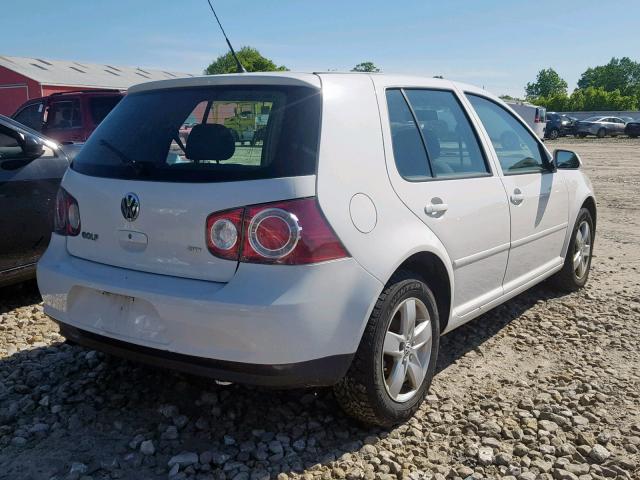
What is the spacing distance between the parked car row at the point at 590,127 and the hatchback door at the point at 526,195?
125 feet

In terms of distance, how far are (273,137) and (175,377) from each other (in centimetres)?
158

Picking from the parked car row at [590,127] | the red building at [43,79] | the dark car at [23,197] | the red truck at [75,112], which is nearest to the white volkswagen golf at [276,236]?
the dark car at [23,197]

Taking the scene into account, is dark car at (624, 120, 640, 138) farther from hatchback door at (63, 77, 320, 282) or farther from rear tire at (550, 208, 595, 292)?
hatchback door at (63, 77, 320, 282)

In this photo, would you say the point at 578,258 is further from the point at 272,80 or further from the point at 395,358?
the point at 272,80

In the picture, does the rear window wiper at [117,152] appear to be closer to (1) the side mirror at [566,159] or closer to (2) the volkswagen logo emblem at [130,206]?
(2) the volkswagen logo emblem at [130,206]

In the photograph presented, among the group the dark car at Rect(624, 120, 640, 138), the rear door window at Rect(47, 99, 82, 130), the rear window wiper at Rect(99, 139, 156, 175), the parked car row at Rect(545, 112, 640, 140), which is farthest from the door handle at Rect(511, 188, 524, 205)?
the dark car at Rect(624, 120, 640, 138)

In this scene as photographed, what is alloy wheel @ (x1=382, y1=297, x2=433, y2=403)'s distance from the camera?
2922 mm

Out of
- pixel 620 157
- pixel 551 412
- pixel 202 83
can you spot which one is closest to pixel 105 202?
pixel 202 83

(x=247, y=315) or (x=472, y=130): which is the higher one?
(x=472, y=130)

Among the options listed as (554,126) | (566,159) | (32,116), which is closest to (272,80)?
(566,159)

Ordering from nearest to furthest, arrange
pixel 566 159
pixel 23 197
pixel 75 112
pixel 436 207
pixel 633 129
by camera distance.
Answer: pixel 436 207, pixel 23 197, pixel 566 159, pixel 75 112, pixel 633 129

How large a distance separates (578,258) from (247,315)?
12.4 ft

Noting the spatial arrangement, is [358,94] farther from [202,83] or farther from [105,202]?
[105,202]

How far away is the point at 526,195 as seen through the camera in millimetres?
4059
